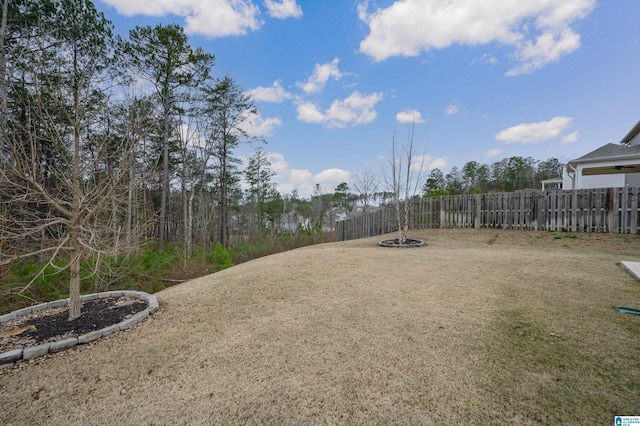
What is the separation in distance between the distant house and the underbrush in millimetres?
13273

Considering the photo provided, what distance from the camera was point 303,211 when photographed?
25516 mm

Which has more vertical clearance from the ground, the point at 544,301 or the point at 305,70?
the point at 305,70

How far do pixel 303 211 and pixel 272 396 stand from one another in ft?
78.2

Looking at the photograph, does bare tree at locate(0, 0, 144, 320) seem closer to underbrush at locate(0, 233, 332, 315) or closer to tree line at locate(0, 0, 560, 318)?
tree line at locate(0, 0, 560, 318)

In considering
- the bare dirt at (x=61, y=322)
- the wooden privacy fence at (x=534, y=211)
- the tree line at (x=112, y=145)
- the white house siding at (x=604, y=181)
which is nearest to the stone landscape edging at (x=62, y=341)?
the bare dirt at (x=61, y=322)

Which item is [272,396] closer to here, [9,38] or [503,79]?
[9,38]

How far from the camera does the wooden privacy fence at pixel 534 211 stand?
22.6 feet

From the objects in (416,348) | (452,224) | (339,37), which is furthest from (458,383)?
(339,37)

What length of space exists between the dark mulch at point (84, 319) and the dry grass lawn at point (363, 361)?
0.33 m

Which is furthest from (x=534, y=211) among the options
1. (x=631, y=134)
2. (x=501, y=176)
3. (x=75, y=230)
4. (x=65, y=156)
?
(x=501, y=176)

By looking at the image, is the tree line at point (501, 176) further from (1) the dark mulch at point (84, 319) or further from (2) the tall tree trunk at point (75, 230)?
(2) the tall tree trunk at point (75, 230)

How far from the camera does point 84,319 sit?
2.96m

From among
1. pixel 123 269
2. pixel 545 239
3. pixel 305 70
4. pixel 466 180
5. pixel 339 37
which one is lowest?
pixel 123 269

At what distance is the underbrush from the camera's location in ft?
14.7
